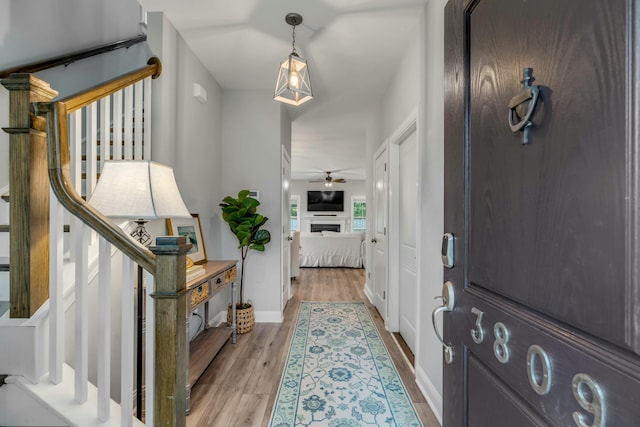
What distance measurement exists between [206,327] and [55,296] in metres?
1.97

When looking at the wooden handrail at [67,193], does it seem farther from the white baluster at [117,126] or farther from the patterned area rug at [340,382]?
the patterned area rug at [340,382]

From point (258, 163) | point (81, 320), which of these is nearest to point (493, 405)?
point (81, 320)

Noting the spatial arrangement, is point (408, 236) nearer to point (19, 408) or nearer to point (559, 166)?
point (559, 166)

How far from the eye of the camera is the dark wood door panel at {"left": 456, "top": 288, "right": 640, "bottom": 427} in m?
0.40

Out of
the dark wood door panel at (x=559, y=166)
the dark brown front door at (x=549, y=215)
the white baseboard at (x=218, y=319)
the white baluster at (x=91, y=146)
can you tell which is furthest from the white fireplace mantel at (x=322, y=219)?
the dark wood door panel at (x=559, y=166)

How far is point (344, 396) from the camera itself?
1945 millimetres

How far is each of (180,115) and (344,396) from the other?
2389 millimetres

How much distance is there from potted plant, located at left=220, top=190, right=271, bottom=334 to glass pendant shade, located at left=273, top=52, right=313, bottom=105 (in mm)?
1131

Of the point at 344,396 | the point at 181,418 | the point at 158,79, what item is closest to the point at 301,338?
the point at 344,396

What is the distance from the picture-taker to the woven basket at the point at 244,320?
3.02m

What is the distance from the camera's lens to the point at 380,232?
3.63 meters

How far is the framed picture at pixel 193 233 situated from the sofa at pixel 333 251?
407 centimetres

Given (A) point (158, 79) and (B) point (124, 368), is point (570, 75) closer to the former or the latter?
(B) point (124, 368)

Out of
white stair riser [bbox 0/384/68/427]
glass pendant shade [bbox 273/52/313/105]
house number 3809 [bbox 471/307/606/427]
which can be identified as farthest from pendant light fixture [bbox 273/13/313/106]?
white stair riser [bbox 0/384/68/427]
